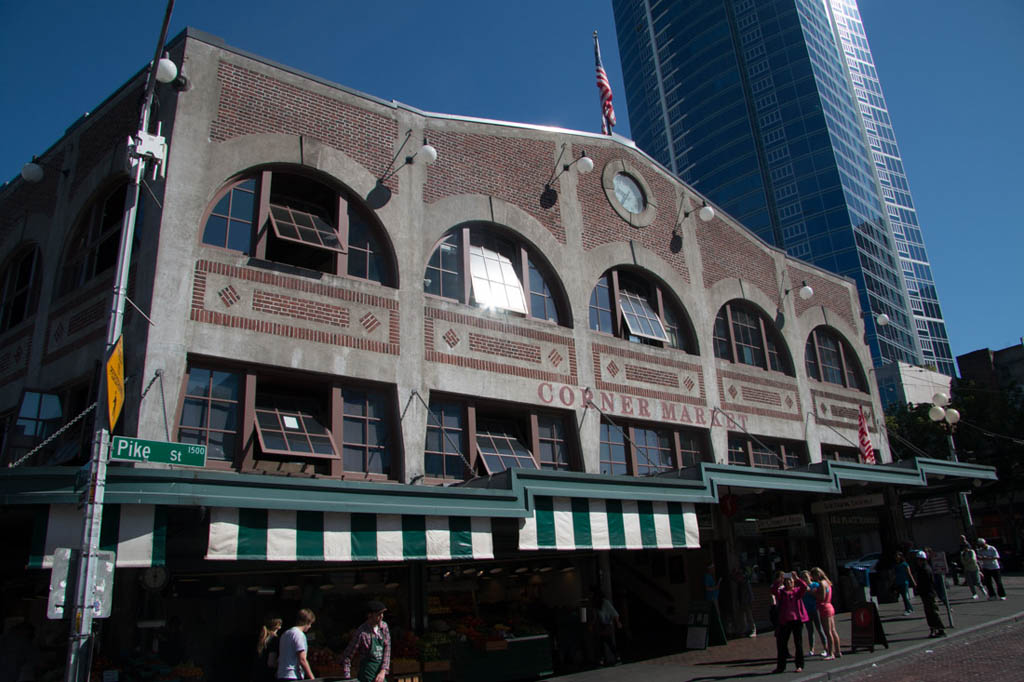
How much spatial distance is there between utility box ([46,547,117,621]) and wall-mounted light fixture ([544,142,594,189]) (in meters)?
12.7

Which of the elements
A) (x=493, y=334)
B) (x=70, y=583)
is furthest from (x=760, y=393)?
(x=70, y=583)

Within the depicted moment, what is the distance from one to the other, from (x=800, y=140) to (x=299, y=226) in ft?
314

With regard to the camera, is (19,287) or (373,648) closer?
(373,648)

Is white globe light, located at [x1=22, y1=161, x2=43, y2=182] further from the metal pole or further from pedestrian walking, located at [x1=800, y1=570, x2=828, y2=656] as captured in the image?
pedestrian walking, located at [x1=800, y1=570, x2=828, y2=656]

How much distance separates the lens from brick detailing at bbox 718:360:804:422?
2014cm

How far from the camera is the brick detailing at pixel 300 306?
12117 millimetres

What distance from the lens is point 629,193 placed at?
19.9 metres

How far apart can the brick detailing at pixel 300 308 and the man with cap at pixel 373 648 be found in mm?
5240

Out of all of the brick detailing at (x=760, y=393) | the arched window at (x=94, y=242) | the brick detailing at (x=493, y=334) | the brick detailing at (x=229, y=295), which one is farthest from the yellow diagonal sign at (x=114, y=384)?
the brick detailing at (x=760, y=393)

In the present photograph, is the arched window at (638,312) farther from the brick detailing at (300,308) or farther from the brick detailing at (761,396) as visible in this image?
the brick detailing at (300,308)

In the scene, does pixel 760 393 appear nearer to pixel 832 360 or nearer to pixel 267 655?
pixel 832 360

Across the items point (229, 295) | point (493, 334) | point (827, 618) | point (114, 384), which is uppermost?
point (493, 334)

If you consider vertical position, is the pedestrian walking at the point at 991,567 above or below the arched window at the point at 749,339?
below

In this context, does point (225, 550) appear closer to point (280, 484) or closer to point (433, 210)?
point (280, 484)
